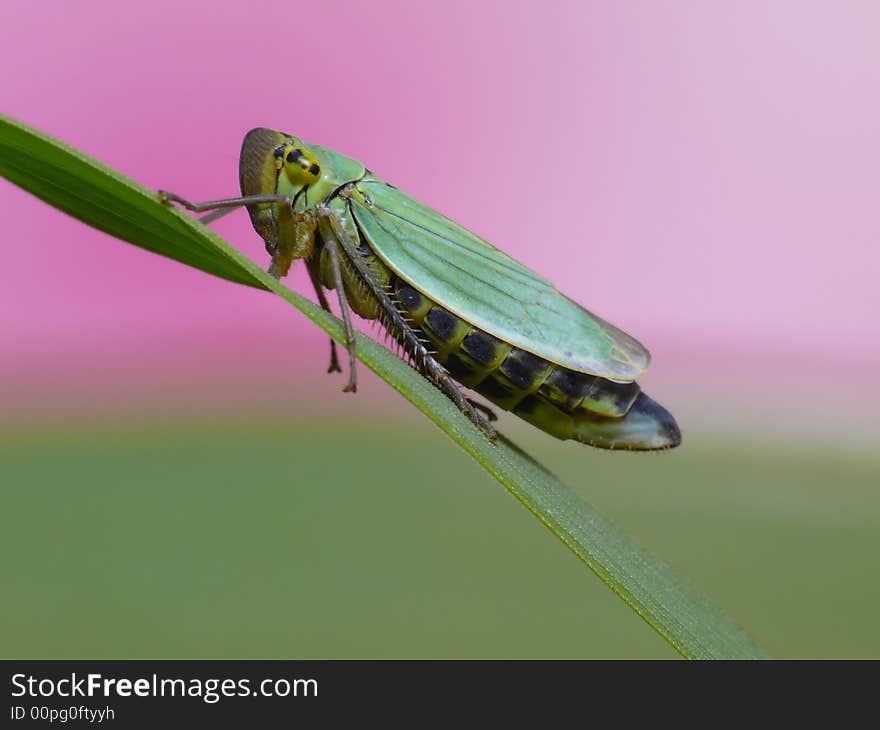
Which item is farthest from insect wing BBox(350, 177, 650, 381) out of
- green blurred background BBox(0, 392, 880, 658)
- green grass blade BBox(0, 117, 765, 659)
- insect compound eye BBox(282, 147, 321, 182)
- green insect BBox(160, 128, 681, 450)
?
green blurred background BBox(0, 392, 880, 658)

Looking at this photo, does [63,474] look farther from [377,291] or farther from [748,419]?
[748,419]

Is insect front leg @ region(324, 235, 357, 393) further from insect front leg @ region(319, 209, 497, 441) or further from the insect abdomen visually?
the insect abdomen

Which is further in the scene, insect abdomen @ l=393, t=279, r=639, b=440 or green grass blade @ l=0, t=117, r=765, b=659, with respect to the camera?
insect abdomen @ l=393, t=279, r=639, b=440

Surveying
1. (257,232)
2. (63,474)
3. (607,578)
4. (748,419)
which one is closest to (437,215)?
(257,232)

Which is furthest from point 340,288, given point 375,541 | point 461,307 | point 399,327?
point 375,541

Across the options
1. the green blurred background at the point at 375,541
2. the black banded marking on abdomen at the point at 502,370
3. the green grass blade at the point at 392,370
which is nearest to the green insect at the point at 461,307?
the black banded marking on abdomen at the point at 502,370

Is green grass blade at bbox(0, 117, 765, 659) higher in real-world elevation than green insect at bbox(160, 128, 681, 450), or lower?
lower
